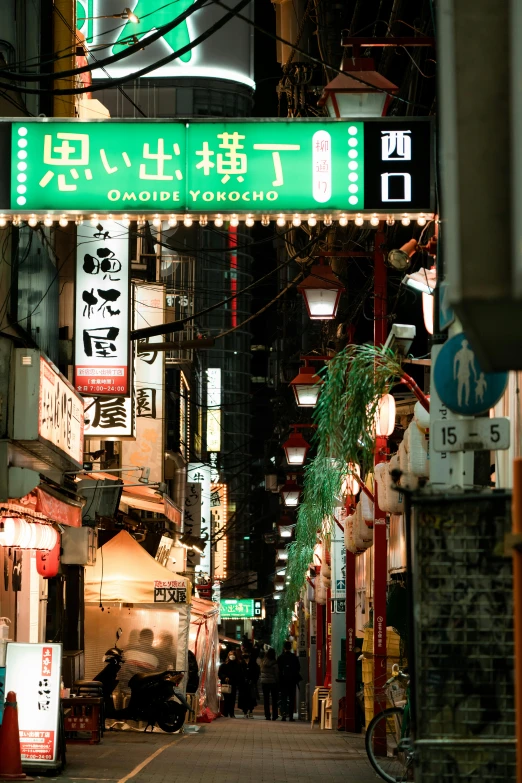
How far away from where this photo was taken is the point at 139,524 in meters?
34.4

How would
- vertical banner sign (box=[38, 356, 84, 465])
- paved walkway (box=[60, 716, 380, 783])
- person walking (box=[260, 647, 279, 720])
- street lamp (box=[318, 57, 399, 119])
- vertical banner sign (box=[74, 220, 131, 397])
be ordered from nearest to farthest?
street lamp (box=[318, 57, 399, 119]) < paved walkway (box=[60, 716, 380, 783]) < vertical banner sign (box=[38, 356, 84, 465]) < vertical banner sign (box=[74, 220, 131, 397]) < person walking (box=[260, 647, 279, 720])

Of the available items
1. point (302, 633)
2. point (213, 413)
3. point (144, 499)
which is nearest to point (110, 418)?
point (144, 499)

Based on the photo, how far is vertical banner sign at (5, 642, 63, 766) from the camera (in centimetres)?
1403

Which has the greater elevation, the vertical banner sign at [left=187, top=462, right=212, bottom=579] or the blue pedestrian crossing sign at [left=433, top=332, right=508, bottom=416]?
the vertical banner sign at [left=187, top=462, right=212, bottom=579]

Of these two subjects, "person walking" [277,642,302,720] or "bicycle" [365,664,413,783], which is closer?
"bicycle" [365,664,413,783]

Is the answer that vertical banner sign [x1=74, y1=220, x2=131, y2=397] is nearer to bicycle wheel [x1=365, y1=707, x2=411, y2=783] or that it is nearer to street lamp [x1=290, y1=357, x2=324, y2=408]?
street lamp [x1=290, y1=357, x2=324, y2=408]

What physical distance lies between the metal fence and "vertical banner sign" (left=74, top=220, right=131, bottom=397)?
49.3 feet

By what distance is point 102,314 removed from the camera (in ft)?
67.6

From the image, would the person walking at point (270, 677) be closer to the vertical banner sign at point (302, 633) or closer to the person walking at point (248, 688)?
the person walking at point (248, 688)

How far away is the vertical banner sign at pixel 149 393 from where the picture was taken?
31.8m

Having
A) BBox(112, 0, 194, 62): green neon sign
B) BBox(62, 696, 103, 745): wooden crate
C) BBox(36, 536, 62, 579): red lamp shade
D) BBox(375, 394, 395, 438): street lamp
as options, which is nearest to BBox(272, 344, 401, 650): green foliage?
BBox(375, 394, 395, 438): street lamp

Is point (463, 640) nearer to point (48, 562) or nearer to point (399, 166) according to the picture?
point (399, 166)

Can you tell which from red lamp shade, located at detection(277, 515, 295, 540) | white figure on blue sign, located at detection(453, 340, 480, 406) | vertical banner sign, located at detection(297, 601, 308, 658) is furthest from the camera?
vertical banner sign, located at detection(297, 601, 308, 658)

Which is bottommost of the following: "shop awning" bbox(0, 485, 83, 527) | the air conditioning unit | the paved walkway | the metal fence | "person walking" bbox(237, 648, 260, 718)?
"person walking" bbox(237, 648, 260, 718)
